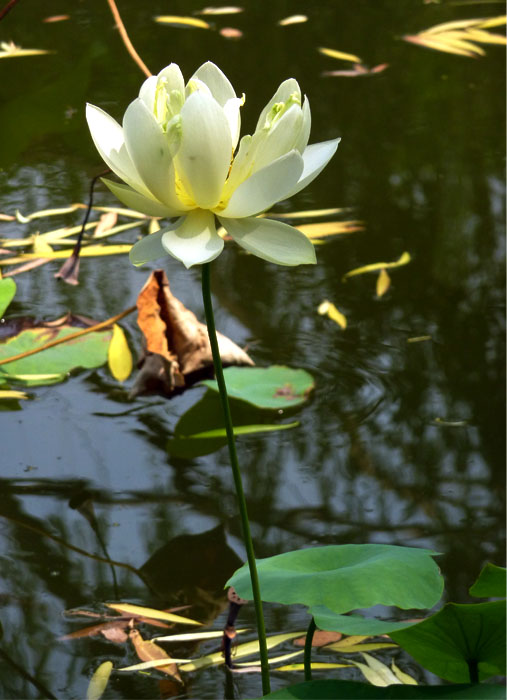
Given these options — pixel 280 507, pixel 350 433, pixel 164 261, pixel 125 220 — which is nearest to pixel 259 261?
pixel 164 261

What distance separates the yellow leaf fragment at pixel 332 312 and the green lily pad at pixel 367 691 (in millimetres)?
677

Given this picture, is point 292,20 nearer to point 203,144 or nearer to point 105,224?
point 105,224

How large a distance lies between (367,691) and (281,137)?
0.31m

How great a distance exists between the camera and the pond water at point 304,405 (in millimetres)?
744

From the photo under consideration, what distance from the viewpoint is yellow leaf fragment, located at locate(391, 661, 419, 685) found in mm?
631

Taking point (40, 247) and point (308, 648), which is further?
point (40, 247)

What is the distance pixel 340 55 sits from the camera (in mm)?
1970

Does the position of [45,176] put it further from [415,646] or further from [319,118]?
[415,646]

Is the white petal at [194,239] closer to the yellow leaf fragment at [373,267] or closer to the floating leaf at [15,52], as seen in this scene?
the yellow leaf fragment at [373,267]

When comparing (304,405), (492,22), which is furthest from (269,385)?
(492,22)

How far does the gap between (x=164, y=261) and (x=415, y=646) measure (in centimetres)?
85

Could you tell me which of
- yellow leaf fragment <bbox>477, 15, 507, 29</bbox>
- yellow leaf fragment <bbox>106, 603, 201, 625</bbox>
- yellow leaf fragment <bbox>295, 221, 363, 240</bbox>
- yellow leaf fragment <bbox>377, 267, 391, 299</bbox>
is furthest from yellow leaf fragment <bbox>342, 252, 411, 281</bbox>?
yellow leaf fragment <bbox>477, 15, 507, 29</bbox>

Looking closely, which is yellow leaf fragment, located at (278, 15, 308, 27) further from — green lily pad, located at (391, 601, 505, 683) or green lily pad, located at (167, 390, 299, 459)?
Result: green lily pad, located at (391, 601, 505, 683)

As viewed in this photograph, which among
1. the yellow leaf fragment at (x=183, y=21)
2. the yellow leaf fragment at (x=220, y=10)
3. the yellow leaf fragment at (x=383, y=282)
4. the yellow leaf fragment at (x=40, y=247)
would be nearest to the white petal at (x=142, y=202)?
the yellow leaf fragment at (x=383, y=282)
